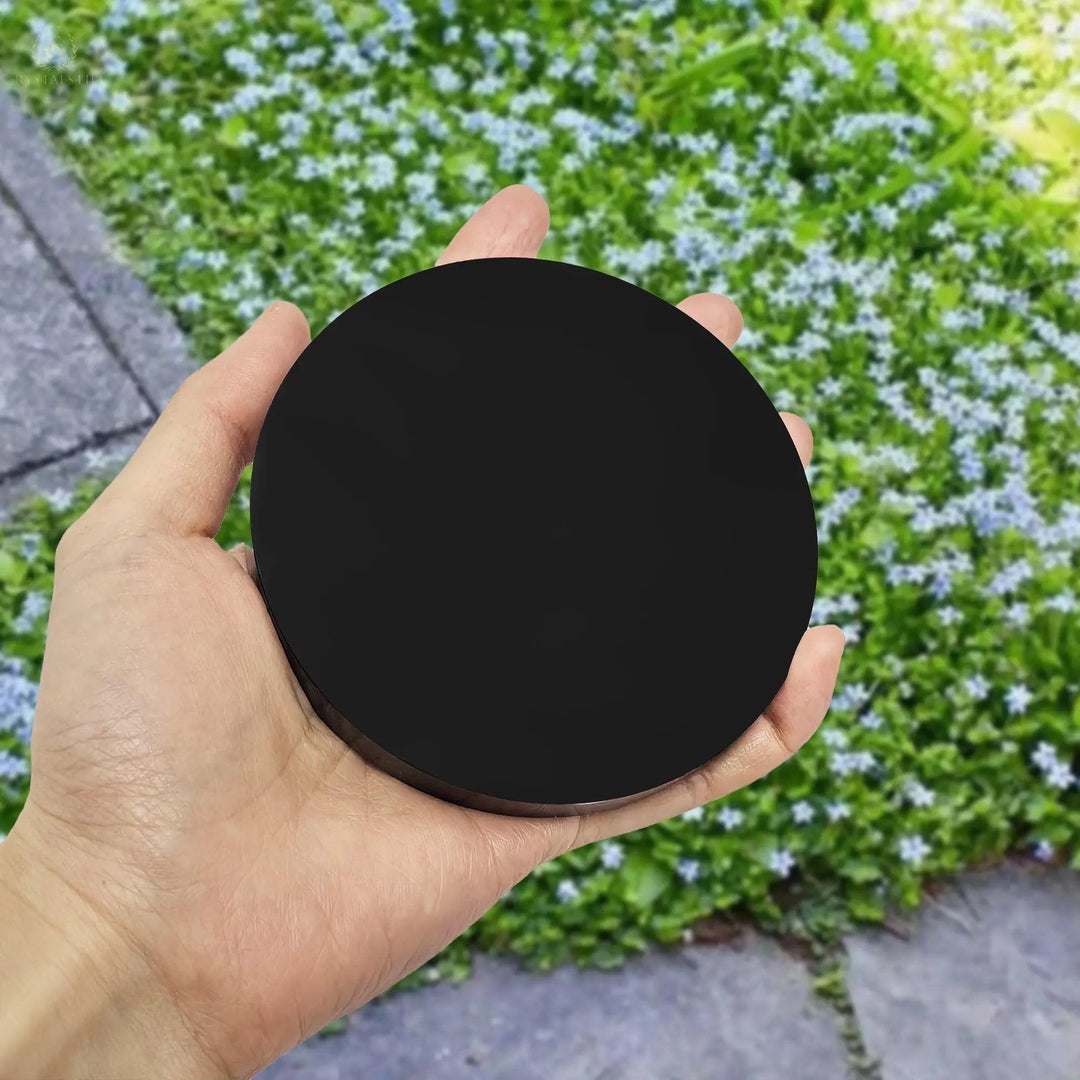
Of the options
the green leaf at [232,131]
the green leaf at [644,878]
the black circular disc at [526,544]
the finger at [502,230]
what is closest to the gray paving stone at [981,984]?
the green leaf at [644,878]

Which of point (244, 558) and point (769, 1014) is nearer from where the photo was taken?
point (244, 558)

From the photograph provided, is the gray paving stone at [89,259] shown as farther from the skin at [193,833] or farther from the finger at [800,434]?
the finger at [800,434]

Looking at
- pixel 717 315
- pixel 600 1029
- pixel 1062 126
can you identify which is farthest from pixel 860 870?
pixel 1062 126

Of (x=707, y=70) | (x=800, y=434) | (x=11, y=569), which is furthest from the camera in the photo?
(x=707, y=70)

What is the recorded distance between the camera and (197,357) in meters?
3.17

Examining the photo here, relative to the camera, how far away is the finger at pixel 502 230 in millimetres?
2457

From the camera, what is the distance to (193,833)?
174 centimetres

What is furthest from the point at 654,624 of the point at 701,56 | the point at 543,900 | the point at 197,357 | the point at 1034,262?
the point at 701,56

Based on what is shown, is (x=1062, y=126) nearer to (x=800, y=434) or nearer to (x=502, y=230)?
(x=800, y=434)

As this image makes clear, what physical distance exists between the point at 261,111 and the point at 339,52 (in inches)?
13.4

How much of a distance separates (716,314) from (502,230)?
19.2 inches

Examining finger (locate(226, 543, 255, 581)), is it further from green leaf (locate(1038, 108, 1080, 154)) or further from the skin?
green leaf (locate(1038, 108, 1080, 154))

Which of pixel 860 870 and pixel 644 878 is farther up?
pixel 644 878

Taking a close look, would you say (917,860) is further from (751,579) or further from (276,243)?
(276,243)
